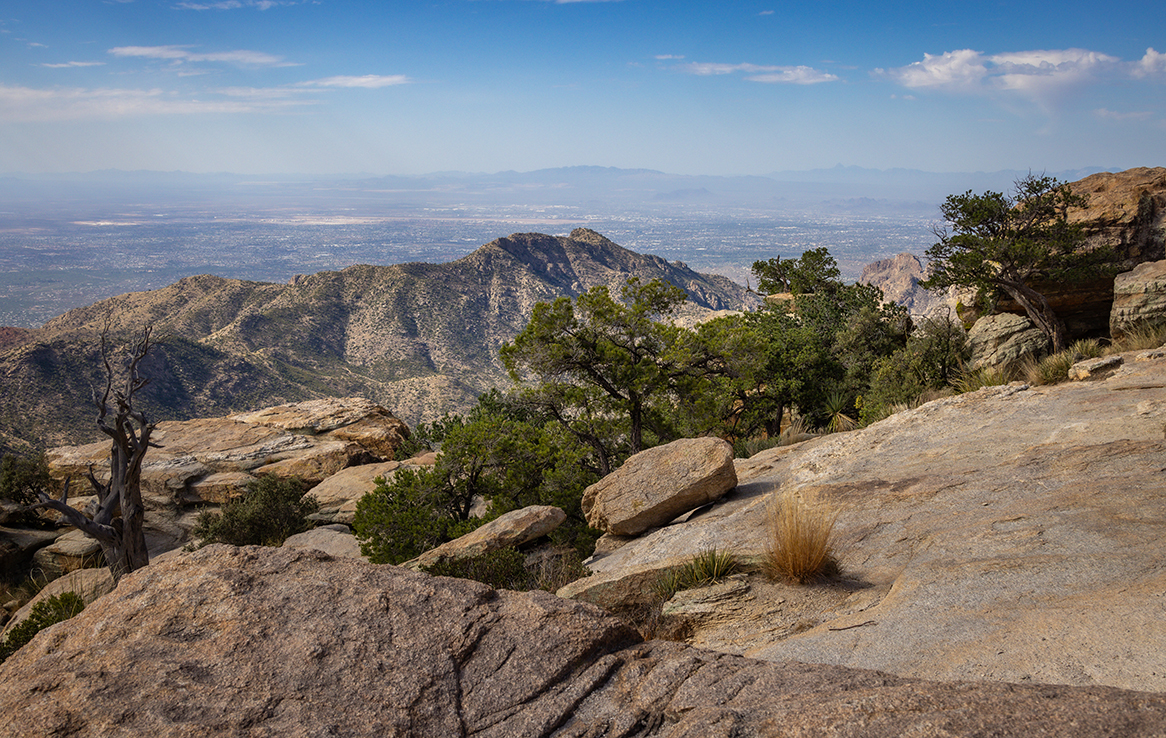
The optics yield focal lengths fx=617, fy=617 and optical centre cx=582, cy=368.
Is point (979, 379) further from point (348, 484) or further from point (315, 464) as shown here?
point (315, 464)

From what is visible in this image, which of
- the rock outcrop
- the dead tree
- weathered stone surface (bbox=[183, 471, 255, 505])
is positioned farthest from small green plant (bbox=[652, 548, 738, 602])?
weathered stone surface (bbox=[183, 471, 255, 505])

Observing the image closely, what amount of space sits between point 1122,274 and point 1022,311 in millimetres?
2802

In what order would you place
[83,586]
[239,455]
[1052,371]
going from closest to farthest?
[1052,371], [83,586], [239,455]

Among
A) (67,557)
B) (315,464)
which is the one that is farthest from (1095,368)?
(67,557)

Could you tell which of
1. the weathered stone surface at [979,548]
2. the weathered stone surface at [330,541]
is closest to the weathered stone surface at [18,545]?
the weathered stone surface at [330,541]

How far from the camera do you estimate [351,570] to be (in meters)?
4.83

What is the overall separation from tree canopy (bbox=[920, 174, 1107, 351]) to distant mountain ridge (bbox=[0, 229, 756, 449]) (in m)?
40.2

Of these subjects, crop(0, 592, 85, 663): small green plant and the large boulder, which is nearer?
crop(0, 592, 85, 663): small green plant

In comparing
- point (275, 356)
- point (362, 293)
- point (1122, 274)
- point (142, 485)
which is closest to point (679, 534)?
point (1122, 274)

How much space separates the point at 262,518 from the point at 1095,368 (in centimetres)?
2239

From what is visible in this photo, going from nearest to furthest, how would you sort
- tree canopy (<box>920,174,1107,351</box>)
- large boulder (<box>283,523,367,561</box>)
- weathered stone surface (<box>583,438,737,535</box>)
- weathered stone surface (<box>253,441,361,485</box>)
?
1. weathered stone surface (<box>583,438,737,535</box>)
2. large boulder (<box>283,523,367,561</box>)
3. tree canopy (<box>920,174,1107,351</box>)
4. weathered stone surface (<box>253,441,361,485</box>)

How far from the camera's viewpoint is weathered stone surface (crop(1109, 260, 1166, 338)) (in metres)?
16.4

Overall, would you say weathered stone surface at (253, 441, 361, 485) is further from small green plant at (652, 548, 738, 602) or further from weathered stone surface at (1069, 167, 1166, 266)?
weathered stone surface at (1069, 167, 1166, 266)

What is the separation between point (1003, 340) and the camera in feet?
62.8
